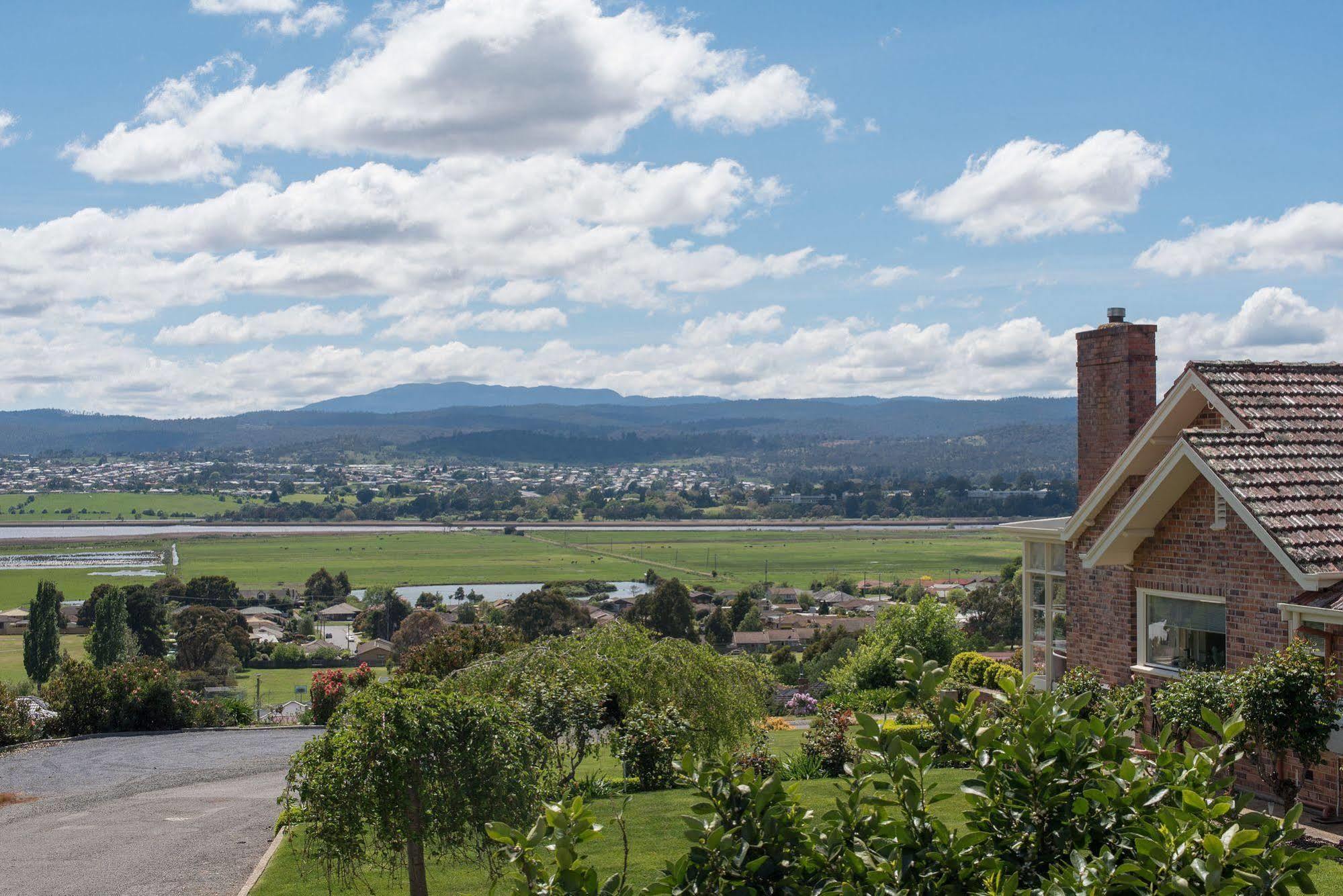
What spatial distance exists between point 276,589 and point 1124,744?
144 meters

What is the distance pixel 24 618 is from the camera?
→ 354ft

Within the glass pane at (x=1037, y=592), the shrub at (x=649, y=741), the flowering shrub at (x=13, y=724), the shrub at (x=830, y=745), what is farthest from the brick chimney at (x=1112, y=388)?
the flowering shrub at (x=13, y=724)

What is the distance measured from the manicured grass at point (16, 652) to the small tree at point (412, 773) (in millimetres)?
65317

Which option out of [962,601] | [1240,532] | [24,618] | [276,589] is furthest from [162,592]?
[1240,532]

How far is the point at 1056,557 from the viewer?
727 inches

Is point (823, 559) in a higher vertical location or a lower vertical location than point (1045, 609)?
lower

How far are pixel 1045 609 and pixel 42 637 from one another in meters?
68.4

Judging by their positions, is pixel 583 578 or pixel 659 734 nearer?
pixel 659 734

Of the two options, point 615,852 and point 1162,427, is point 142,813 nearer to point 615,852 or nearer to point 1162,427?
point 615,852

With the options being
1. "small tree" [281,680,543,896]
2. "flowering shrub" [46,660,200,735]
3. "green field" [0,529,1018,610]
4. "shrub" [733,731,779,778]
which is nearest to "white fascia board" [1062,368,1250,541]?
"shrub" [733,731,779,778]

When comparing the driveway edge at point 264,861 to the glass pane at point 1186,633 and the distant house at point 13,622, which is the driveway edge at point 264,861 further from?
the distant house at point 13,622

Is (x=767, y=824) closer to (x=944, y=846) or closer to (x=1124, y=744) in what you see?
(x=944, y=846)

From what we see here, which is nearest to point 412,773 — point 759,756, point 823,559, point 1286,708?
point 759,756

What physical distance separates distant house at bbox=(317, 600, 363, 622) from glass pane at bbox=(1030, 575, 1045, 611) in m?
106
